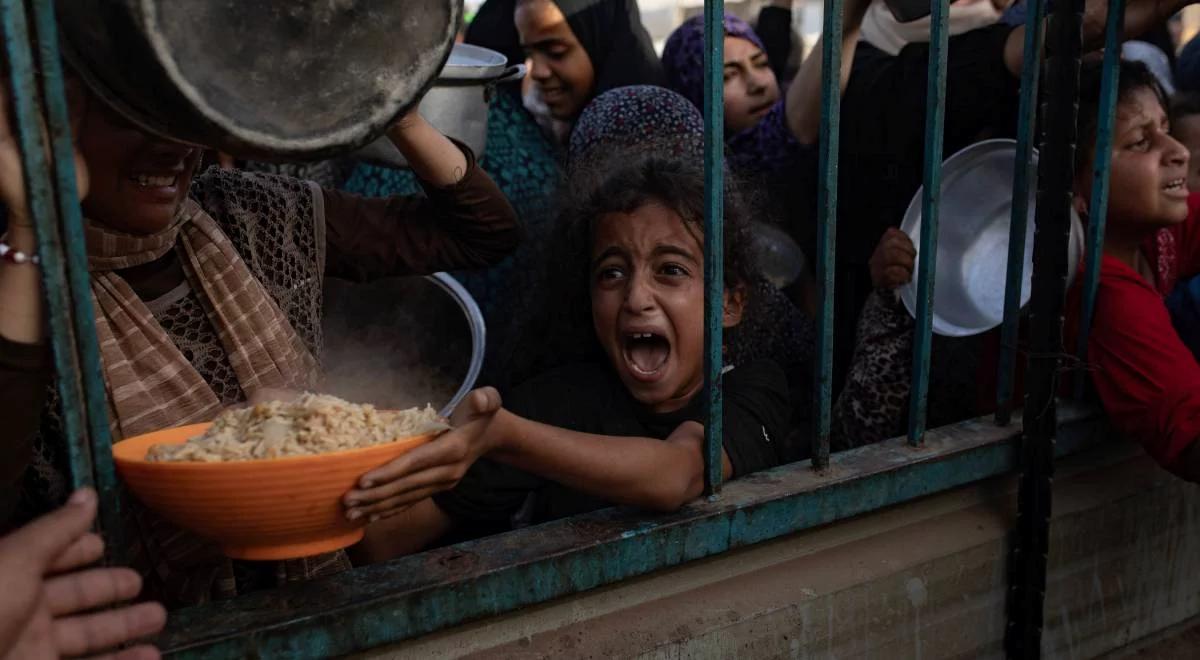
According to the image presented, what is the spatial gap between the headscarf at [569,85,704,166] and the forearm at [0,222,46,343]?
177 cm

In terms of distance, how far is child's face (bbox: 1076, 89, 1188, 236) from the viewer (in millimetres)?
2459

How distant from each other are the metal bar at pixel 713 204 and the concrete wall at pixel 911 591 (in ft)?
1.03

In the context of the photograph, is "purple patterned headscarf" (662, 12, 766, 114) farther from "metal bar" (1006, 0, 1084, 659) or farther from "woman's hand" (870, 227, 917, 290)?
"metal bar" (1006, 0, 1084, 659)

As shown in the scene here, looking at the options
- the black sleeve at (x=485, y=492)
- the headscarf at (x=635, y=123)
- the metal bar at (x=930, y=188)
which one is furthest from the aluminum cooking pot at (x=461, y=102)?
the metal bar at (x=930, y=188)

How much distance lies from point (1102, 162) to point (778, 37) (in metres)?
2.39

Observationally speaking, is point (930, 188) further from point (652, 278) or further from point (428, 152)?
point (428, 152)

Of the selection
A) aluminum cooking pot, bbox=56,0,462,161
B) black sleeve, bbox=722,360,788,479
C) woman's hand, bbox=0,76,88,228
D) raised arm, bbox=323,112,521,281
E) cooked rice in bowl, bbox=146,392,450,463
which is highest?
aluminum cooking pot, bbox=56,0,462,161

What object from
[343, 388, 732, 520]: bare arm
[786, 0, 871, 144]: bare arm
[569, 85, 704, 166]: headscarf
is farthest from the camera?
[569, 85, 704, 166]: headscarf

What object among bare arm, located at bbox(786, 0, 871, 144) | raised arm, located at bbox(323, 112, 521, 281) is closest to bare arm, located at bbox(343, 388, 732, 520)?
raised arm, located at bbox(323, 112, 521, 281)

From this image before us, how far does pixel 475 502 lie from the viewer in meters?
1.85

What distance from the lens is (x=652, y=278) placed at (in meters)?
2.04

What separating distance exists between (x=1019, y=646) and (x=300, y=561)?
162 cm

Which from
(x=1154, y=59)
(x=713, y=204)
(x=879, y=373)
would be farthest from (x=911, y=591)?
(x=1154, y=59)

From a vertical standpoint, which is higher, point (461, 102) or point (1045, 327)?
point (461, 102)
